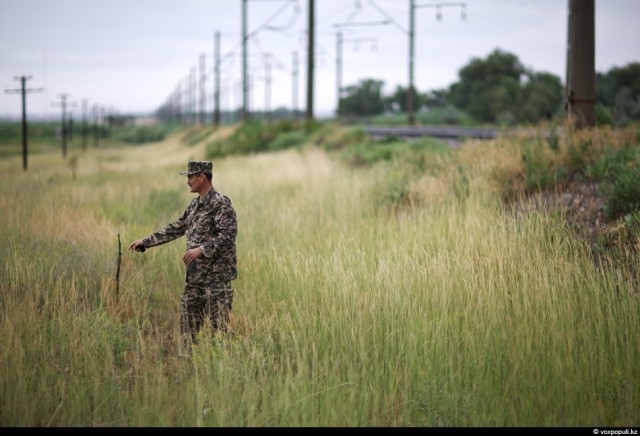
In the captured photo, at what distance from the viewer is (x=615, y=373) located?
15.3 feet

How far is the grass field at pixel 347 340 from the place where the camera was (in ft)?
14.4

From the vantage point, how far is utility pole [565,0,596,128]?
1063 centimetres

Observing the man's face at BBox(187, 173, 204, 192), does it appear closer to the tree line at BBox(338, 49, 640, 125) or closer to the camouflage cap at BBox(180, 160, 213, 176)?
the camouflage cap at BBox(180, 160, 213, 176)

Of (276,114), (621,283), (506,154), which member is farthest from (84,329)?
(276,114)

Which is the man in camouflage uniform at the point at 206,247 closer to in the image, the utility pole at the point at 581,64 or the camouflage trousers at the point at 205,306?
the camouflage trousers at the point at 205,306

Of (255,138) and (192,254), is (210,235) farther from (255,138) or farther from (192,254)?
(255,138)

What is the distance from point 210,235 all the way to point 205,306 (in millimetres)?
675

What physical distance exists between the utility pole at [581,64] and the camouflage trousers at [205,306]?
7.54 metres

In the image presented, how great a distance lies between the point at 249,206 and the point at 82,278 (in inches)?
202

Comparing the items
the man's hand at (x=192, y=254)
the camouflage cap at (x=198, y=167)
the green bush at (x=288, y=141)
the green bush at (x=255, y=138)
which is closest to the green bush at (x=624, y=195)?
the camouflage cap at (x=198, y=167)

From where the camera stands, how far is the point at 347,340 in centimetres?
516

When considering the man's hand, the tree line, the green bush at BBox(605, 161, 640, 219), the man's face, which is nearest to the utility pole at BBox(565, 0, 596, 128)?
the green bush at BBox(605, 161, 640, 219)

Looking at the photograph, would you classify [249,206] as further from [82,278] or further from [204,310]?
[204,310]
